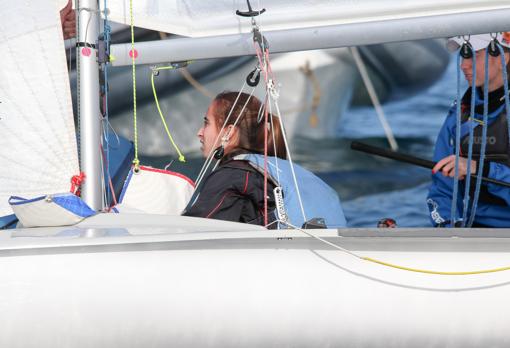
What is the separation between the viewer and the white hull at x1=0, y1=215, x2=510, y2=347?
2221 mm

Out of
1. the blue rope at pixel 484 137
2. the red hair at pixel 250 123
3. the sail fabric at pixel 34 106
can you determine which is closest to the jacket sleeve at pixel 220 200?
the red hair at pixel 250 123

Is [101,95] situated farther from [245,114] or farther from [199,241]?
[199,241]

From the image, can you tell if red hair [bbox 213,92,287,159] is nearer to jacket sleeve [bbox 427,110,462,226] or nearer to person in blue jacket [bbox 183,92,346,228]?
person in blue jacket [bbox 183,92,346,228]

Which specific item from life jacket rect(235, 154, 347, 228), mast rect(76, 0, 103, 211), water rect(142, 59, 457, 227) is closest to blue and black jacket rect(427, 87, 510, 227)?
life jacket rect(235, 154, 347, 228)

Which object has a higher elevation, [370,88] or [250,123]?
[370,88]

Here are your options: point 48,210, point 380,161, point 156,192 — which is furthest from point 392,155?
point 380,161

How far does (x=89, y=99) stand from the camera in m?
2.81

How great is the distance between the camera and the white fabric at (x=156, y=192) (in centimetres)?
305

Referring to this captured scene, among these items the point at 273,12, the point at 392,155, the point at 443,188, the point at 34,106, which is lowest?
the point at 443,188

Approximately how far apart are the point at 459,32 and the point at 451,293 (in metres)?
0.80

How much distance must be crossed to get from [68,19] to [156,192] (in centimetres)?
59

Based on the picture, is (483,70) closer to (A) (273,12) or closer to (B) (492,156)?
(B) (492,156)

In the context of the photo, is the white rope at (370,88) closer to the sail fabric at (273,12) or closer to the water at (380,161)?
→ the water at (380,161)

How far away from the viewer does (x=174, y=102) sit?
682cm
